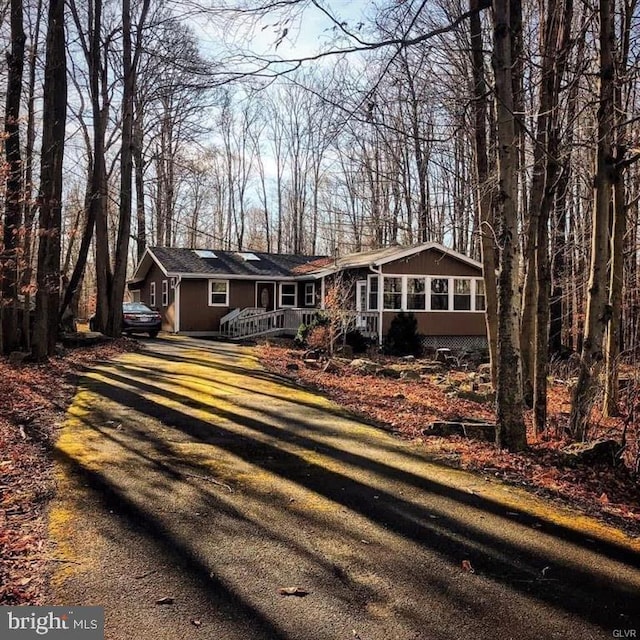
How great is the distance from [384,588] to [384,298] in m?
17.8

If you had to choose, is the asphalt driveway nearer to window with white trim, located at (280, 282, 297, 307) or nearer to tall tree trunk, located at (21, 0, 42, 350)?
tall tree trunk, located at (21, 0, 42, 350)

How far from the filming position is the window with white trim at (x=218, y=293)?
23.9m

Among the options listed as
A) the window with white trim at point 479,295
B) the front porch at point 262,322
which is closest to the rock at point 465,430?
the front porch at point 262,322

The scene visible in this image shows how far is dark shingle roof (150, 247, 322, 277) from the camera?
928 inches

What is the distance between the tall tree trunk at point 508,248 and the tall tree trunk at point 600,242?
0.85 metres

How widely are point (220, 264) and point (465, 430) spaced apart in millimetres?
19584

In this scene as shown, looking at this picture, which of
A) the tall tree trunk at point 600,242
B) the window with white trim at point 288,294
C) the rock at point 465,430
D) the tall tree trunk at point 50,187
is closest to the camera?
the tall tree trunk at point 600,242

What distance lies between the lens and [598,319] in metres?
6.25

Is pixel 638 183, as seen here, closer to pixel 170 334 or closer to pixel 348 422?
pixel 348 422

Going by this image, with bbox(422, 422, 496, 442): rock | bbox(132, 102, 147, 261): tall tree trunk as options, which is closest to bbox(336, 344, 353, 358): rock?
bbox(422, 422, 496, 442): rock

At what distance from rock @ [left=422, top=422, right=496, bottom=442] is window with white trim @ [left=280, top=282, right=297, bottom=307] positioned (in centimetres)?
1862

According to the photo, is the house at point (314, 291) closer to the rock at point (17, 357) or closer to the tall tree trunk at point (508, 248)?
the rock at point (17, 357)

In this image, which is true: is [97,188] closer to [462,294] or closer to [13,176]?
[13,176]

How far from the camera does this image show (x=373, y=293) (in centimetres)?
2100
